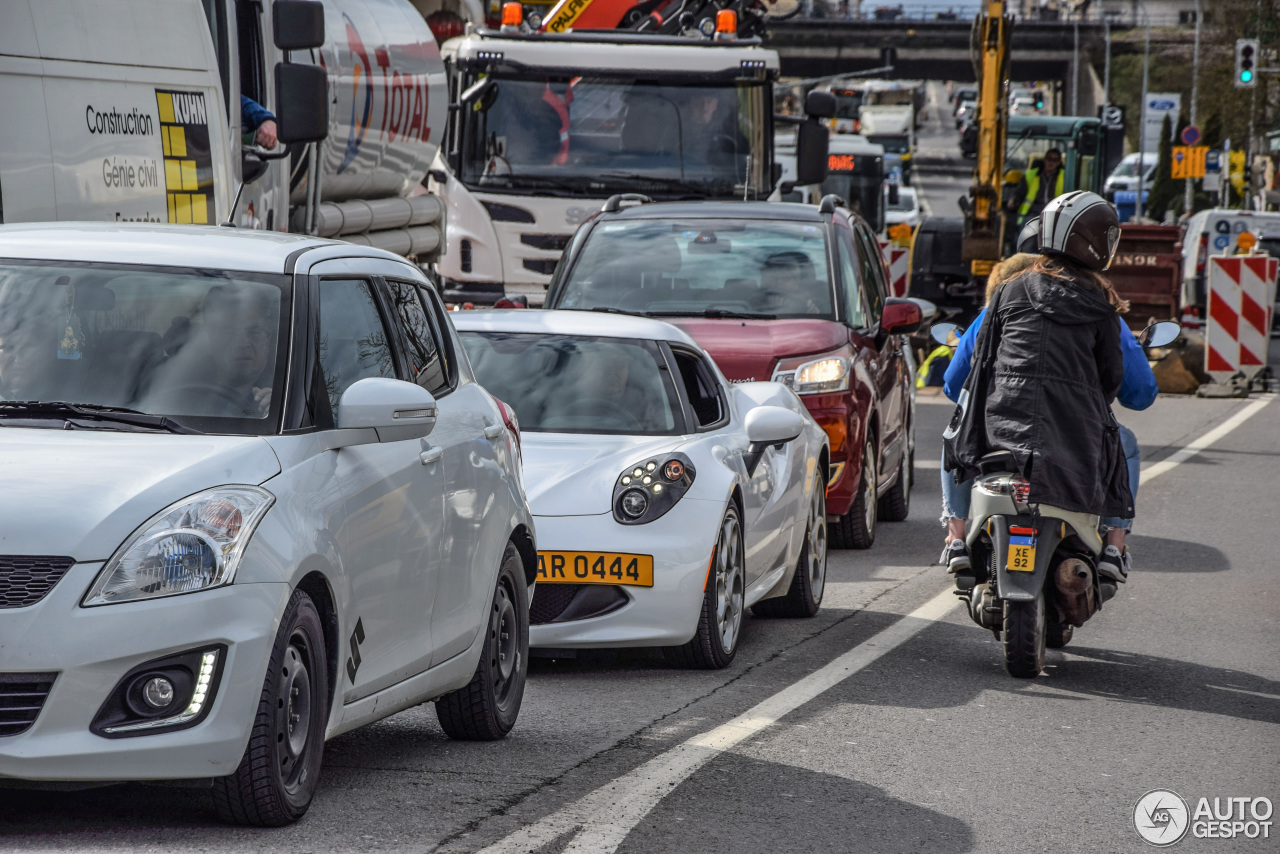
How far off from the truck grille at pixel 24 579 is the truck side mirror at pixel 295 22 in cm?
681

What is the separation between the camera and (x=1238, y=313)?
76.0 ft

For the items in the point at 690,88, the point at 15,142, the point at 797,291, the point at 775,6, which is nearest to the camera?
the point at 15,142

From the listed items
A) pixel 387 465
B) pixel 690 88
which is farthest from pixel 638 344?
pixel 690 88

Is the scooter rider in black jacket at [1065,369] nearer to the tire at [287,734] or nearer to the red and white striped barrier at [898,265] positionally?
the tire at [287,734]

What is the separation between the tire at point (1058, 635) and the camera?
866 cm

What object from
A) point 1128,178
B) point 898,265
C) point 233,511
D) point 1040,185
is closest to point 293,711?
point 233,511

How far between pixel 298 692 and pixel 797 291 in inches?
297

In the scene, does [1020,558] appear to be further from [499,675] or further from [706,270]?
[706,270]

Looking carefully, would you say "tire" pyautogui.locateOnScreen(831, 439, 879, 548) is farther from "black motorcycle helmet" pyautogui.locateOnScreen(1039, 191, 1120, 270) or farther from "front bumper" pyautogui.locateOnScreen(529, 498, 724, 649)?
"front bumper" pyautogui.locateOnScreen(529, 498, 724, 649)

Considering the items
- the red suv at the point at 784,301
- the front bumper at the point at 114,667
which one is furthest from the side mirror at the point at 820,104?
the front bumper at the point at 114,667

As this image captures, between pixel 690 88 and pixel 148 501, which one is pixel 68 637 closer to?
pixel 148 501

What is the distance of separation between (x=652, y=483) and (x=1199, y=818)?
2887mm

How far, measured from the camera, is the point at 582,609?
8016 mm

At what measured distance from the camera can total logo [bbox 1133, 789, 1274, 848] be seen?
5797 mm
